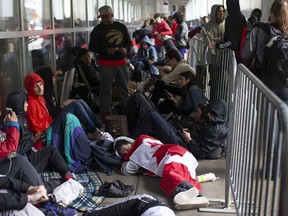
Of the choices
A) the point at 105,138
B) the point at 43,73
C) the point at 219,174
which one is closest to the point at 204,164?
the point at 219,174

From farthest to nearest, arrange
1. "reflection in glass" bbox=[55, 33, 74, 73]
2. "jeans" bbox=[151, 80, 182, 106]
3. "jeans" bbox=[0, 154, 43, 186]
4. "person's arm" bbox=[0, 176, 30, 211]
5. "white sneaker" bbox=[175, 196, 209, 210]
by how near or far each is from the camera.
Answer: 1. "reflection in glass" bbox=[55, 33, 74, 73]
2. "jeans" bbox=[151, 80, 182, 106]
3. "white sneaker" bbox=[175, 196, 209, 210]
4. "jeans" bbox=[0, 154, 43, 186]
5. "person's arm" bbox=[0, 176, 30, 211]

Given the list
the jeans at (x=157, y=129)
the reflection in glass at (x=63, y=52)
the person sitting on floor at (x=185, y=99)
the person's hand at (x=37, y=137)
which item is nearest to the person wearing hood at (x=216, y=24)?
the person sitting on floor at (x=185, y=99)

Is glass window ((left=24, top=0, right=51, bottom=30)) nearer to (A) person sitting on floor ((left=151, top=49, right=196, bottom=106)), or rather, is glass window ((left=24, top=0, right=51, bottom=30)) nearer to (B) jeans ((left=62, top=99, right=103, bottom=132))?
(B) jeans ((left=62, top=99, right=103, bottom=132))

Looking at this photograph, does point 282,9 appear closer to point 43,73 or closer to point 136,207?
point 136,207

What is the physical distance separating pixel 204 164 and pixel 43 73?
2.39 metres

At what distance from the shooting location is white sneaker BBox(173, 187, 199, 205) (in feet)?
12.0

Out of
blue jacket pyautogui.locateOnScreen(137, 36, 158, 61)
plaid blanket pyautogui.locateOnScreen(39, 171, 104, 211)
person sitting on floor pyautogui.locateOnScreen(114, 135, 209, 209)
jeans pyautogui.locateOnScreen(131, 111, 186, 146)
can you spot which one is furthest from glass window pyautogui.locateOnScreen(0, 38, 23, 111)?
blue jacket pyautogui.locateOnScreen(137, 36, 158, 61)

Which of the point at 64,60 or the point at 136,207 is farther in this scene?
the point at 64,60

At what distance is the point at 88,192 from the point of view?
4059 mm

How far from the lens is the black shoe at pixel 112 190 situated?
Result: 396cm

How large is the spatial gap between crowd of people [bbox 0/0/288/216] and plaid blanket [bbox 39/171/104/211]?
Result: 0.34 ft

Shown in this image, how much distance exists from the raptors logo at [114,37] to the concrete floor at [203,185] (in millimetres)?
2541

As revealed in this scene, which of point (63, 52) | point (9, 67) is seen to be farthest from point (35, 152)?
point (63, 52)

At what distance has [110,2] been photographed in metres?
15.7
